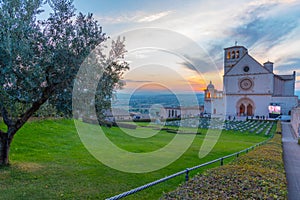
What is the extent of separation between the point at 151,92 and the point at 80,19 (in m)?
6.97

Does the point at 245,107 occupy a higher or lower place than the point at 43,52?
lower

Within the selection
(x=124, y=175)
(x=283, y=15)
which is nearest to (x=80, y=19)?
(x=124, y=175)

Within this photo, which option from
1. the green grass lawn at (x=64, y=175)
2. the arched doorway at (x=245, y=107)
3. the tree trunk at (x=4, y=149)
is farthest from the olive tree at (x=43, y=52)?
the arched doorway at (x=245, y=107)

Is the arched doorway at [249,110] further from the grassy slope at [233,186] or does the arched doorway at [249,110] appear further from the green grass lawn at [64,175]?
the grassy slope at [233,186]

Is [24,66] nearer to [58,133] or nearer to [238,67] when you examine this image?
[58,133]

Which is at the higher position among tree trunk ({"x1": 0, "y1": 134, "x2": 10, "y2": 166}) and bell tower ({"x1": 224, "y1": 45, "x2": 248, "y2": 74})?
bell tower ({"x1": 224, "y1": 45, "x2": 248, "y2": 74})

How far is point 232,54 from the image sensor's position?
62656 mm

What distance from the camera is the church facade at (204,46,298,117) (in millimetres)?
51844

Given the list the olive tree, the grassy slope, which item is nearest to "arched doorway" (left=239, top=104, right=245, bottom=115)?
the grassy slope

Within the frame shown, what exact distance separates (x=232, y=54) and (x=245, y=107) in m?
16.4

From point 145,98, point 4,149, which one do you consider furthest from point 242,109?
point 4,149

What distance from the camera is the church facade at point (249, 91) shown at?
5184cm

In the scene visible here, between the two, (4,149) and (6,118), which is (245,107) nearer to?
(4,149)

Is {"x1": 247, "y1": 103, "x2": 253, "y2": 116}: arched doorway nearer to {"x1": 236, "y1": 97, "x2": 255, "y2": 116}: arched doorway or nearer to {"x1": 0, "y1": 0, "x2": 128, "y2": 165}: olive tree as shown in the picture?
{"x1": 236, "y1": 97, "x2": 255, "y2": 116}: arched doorway
